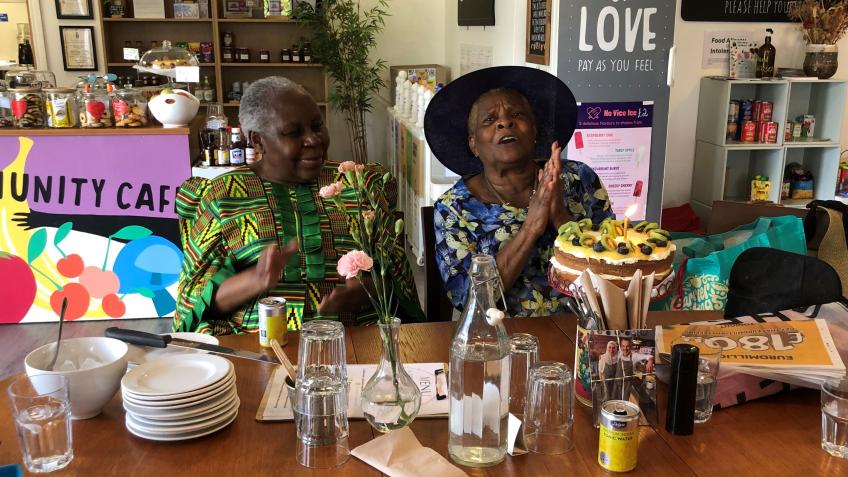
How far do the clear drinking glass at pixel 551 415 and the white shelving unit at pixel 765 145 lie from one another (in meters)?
3.83

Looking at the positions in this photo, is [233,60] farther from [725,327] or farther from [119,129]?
[725,327]

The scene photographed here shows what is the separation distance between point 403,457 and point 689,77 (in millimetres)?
4222

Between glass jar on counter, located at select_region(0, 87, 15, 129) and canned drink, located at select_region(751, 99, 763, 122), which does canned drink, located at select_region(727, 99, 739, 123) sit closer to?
canned drink, located at select_region(751, 99, 763, 122)

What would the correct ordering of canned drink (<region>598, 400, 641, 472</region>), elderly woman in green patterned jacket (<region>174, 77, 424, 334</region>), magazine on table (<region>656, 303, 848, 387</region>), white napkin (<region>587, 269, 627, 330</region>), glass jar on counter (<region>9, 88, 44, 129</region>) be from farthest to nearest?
1. glass jar on counter (<region>9, 88, 44, 129</region>)
2. elderly woman in green patterned jacket (<region>174, 77, 424, 334</region>)
3. magazine on table (<region>656, 303, 848, 387</region>)
4. white napkin (<region>587, 269, 627, 330</region>)
5. canned drink (<region>598, 400, 641, 472</region>)

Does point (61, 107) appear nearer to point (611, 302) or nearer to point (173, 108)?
point (173, 108)

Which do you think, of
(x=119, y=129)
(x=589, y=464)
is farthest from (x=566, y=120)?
(x=119, y=129)

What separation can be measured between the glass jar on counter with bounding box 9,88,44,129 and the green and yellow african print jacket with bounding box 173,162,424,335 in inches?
83.0

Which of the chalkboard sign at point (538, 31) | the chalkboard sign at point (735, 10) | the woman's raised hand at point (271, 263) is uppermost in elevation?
the chalkboard sign at point (735, 10)

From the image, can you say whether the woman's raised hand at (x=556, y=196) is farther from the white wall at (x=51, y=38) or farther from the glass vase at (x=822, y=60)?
the white wall at (x=51, y=38)

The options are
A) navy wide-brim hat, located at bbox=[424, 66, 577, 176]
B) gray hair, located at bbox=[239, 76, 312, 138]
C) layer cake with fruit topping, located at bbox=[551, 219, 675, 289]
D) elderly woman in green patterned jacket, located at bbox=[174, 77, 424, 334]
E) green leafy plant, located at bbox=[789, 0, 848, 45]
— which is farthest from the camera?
green leafy plant, located at bbox=[789, 0, 848, 45]

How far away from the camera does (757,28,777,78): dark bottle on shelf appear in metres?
4.59

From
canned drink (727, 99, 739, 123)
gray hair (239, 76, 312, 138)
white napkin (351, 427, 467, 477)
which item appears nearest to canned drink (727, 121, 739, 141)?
canned drink (727, 99, 739, 123)

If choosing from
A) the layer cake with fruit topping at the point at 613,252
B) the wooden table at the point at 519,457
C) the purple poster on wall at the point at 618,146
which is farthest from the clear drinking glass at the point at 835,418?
the purple poster on wall at the point at 618,146

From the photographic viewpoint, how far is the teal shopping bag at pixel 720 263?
272 centimetres
